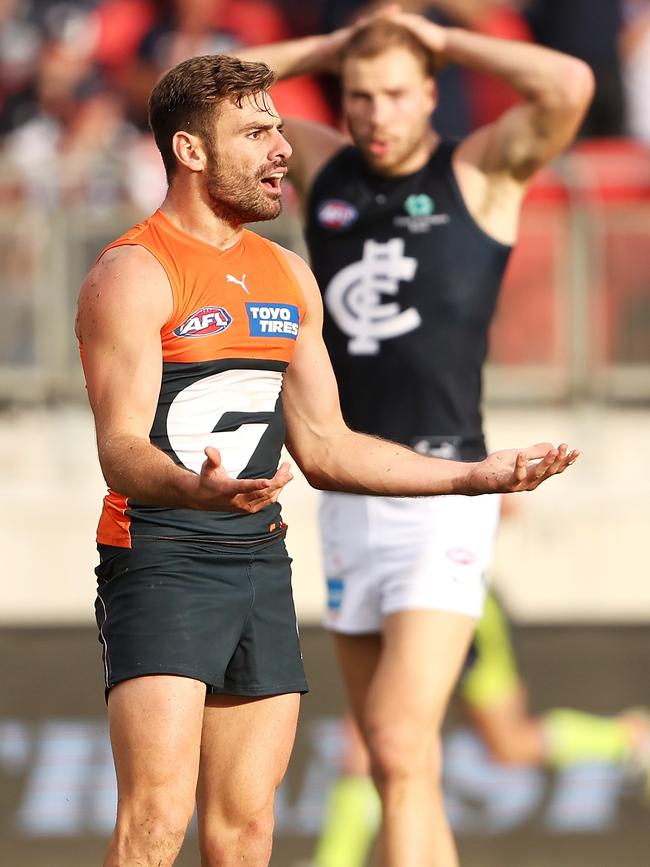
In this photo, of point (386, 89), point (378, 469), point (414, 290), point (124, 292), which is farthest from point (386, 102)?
point (124, 292)

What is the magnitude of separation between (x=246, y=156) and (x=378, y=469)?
887mm

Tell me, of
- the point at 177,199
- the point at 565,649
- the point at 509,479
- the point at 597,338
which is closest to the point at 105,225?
the point at 597,338

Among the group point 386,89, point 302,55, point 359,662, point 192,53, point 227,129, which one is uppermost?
point 192,53

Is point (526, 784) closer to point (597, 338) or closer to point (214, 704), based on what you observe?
point (597, 338)

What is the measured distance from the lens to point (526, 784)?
22.6 feet

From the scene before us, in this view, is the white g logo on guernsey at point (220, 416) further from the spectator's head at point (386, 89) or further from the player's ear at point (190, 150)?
the spectator's head at point (386, 89)

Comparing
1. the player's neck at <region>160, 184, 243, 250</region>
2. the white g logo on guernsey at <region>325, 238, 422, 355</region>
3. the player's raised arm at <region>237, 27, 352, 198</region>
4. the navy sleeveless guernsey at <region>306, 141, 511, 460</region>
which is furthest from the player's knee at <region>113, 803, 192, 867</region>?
the player's raised arm at <region>237, 27, 352, 198</region>

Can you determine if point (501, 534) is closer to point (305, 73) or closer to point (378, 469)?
point (305, 73)

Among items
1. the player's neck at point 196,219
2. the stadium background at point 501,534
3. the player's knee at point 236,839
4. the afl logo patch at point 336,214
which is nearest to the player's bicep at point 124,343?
the player's neck at point 196,219

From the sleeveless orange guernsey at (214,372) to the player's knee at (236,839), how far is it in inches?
29.0

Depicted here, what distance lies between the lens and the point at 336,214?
5.72m

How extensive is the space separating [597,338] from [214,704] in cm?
446

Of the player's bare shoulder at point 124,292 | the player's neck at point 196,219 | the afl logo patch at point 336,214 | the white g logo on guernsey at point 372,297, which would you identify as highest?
the player's neck at point 196,219

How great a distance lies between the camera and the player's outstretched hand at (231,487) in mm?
3395
